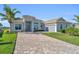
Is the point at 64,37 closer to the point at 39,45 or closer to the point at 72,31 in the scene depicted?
the point at 72,31

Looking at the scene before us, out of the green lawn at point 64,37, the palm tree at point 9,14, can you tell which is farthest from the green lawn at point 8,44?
the green lawn at point 64,37

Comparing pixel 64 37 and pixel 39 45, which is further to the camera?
pixel 64 37

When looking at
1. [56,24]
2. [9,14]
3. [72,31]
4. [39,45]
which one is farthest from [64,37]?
[9,14]

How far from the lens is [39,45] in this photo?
1167cm

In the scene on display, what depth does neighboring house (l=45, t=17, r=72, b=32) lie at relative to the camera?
12.4m

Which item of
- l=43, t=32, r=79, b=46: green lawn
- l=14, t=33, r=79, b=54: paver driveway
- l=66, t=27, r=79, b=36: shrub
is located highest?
l=66, t=27, r=79, b=36: shrub

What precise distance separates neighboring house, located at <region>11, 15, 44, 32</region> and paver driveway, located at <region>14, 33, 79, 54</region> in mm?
482

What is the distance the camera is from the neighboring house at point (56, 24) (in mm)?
12360

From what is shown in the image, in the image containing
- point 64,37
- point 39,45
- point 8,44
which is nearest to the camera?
point 8,44

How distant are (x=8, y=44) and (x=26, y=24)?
258 cm

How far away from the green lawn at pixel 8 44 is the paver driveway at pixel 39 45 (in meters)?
0.29

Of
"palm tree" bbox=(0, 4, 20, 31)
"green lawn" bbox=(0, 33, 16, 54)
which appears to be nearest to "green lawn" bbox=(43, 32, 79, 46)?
Answer: "green lawn" bbox=(0, 33, 16, 54)

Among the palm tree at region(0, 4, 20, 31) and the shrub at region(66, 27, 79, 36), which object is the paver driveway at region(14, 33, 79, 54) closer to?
the shrub at region(66, 27, 79, 36)
